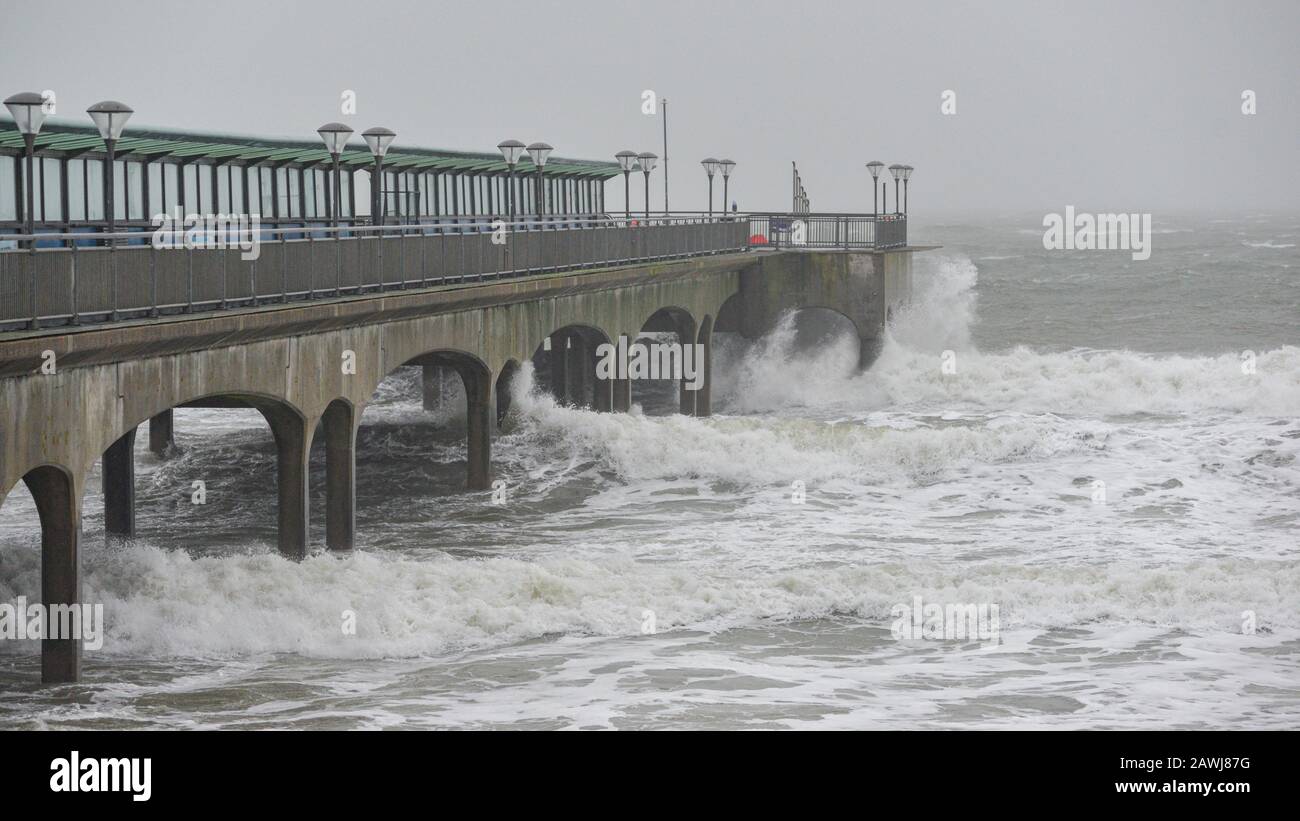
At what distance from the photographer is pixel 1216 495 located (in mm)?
34844

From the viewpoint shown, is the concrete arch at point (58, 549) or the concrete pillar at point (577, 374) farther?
the concrete pillar at point (577, 374)

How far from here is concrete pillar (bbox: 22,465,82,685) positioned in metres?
19.5

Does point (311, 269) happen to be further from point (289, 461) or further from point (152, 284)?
point (152, 284)

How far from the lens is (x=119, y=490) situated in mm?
29219

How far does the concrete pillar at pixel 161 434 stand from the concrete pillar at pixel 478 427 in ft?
27.3

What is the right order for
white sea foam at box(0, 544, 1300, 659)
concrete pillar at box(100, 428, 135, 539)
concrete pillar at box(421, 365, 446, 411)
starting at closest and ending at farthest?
white sea foam at box(0, 544, 1300, 659)
concrete pillar at box(100, 428, 135, 539)
concrete pillar at box(421, 365, 446, 411)

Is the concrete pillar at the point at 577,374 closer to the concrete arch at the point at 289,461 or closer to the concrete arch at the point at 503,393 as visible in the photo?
the concrete arch at the point at 503,393

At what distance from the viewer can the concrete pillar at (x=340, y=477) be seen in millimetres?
27750

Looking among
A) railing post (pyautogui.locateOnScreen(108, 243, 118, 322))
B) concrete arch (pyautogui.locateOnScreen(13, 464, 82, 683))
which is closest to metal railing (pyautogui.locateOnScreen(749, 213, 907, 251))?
railing post (pyautogui.locateOnScreen(108, 243, 118, 322))

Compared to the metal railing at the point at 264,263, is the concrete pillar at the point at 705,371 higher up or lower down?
lower down

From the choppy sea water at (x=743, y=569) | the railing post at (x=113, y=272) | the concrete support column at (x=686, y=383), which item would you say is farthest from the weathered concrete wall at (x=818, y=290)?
the railing post at (x=113, y=272)

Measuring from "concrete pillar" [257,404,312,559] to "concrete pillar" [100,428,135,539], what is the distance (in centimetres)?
395

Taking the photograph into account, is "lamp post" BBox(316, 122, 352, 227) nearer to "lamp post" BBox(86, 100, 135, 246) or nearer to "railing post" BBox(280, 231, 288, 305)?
"railing post" BBox(280, 231, 288, 305)
